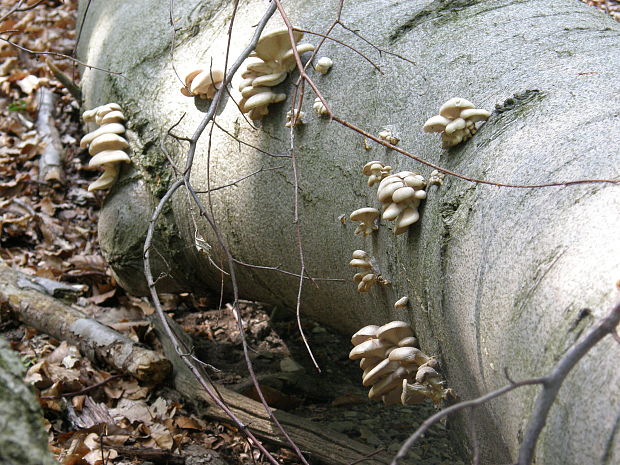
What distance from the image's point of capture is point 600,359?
1038 millimetres

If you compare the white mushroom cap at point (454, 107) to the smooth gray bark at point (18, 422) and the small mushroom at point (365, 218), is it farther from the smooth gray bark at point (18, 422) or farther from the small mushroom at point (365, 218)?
the smooth gray bark at point (18, 422)

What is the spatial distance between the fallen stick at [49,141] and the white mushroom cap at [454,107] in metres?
3.40

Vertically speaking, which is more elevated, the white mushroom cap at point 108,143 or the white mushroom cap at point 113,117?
the white mushroom cap at point 113,117

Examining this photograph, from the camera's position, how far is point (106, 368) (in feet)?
9.71

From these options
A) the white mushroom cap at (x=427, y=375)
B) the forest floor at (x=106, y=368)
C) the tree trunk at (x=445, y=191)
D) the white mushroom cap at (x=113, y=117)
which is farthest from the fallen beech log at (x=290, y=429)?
the white mushroom cap at (x=113, y=117)

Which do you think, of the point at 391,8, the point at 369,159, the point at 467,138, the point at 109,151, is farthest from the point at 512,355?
the point at 109,151

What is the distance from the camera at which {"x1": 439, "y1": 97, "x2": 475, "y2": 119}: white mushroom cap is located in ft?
5.18

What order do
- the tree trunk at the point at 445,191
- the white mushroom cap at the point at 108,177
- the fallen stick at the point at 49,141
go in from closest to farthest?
the tree trunk at the point at 445,191 → the white mushroom cap at the point at 108,177 → the fallen stick at the point at 49,141

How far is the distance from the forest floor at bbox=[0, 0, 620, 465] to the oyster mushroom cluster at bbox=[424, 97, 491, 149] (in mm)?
962

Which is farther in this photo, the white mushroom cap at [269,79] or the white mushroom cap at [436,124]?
the white mushroom cap at [269,79]

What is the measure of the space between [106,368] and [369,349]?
1.68m

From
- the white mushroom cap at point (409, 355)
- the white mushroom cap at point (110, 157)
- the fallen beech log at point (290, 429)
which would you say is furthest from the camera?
the white mushroom cap at point (110, 157)

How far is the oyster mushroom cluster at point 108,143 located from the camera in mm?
2682

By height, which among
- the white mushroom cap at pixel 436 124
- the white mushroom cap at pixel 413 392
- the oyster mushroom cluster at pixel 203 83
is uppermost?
the oyster mushroom cluster at pixel 203 83
